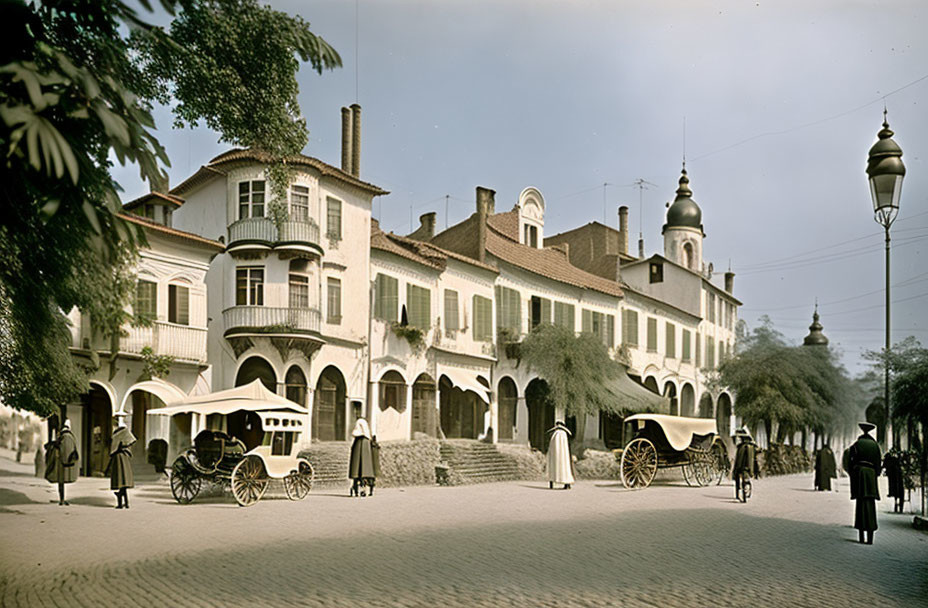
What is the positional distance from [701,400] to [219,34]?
39085 mm

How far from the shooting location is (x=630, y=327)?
36.2m

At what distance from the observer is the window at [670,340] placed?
131 ft

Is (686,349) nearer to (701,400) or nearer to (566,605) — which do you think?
(701,400)

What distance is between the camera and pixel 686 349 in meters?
42.5

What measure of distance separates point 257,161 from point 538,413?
21.1 m

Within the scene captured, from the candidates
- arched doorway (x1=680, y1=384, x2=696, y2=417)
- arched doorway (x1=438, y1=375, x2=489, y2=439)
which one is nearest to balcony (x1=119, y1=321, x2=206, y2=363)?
arched doorway (x1=438, y1=375, x2=489, y2=439)

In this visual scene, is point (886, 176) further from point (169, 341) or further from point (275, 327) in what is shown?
point (275, 327)

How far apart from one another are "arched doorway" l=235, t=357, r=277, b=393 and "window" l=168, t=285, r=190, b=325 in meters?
5.62

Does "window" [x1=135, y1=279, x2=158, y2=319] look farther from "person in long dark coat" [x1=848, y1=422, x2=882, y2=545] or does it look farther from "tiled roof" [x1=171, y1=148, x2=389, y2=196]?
"person in long dark coat" [x1=848, y1=422, x2=882, y2=545]

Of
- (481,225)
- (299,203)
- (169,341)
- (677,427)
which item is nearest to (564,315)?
(481,225)

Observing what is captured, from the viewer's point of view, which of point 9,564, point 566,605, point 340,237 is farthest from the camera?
point 340,237

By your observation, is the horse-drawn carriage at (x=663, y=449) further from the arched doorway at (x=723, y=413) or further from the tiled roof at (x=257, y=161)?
the arched doorway at (x=723, y=413)

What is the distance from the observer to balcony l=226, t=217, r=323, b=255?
2198 cm

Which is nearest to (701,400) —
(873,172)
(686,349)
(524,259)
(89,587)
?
(686,349)
